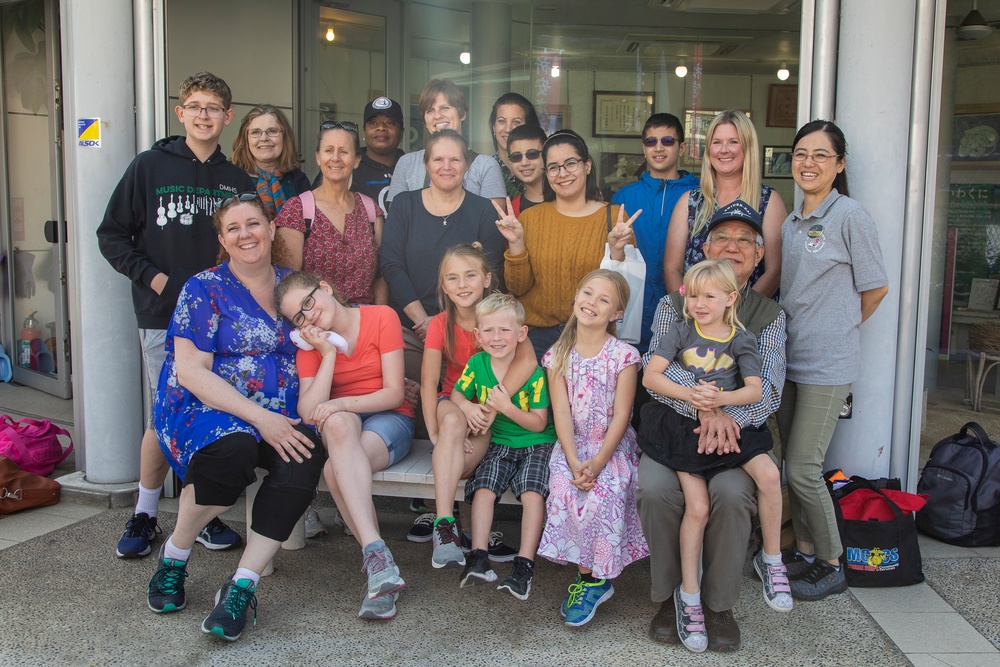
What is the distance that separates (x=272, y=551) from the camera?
9.41ft

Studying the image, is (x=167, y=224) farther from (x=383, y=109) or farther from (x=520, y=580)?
(x=520, y=580)

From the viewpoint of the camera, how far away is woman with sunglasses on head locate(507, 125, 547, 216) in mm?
3857

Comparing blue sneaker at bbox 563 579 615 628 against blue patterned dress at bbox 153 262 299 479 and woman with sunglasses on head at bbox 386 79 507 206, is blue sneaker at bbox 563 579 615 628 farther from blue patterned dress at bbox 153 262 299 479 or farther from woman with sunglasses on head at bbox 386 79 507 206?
woman with sunglasses on head at bbox 386 79 507 206

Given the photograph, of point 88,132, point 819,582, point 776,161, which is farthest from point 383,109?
point 776,161

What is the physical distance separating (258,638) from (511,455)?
3.51 feet

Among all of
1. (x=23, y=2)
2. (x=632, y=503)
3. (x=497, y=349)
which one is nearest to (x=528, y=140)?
(x=497, y=349)

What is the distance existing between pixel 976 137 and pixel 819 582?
4.00 meters

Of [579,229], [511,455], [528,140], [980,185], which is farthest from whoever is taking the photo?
[980,185]

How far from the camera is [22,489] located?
152 inches

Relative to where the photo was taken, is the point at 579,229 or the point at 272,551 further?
the point at 579,229

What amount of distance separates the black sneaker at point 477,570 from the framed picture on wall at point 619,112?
19.2ft

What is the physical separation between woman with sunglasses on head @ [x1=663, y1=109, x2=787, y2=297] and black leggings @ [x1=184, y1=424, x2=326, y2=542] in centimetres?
166

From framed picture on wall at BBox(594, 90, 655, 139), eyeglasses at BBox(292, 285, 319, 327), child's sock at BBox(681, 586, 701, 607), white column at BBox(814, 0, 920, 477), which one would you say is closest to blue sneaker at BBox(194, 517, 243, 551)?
eyeglasses at BBox(292, 285, 319, 327)

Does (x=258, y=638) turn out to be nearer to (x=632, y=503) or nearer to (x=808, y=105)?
(x=632, y=503)
